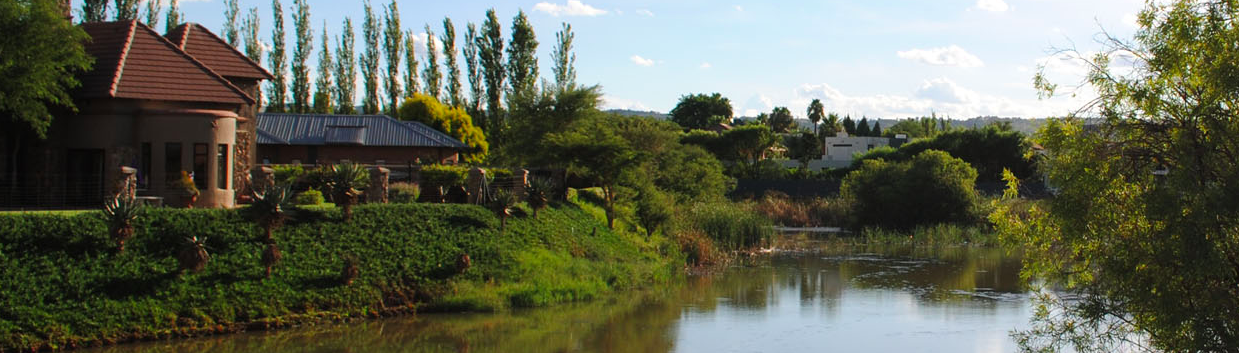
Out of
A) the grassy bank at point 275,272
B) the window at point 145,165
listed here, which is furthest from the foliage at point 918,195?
the window at point 145,165

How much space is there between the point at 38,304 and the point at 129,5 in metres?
35.2

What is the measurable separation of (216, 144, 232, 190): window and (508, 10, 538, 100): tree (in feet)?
102

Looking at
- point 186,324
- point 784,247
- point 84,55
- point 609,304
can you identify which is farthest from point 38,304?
point 784,247

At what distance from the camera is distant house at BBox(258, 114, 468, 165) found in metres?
→ 50.0

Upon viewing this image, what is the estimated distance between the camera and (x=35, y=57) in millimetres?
23172

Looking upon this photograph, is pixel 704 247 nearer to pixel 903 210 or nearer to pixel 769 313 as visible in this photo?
pixel 769 313

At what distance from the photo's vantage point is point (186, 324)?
19953mm

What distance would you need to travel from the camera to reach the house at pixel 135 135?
25.6 metres

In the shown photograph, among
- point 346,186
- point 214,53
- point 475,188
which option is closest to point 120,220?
point 346,186

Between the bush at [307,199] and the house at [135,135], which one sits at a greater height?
the house at [135,135]

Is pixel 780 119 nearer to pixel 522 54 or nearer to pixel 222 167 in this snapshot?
pixel 522 54

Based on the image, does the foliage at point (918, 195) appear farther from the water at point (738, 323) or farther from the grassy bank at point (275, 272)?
the grassy bank at point (275, 272)

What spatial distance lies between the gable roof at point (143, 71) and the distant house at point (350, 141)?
21177 mm

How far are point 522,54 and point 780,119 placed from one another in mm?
55029
